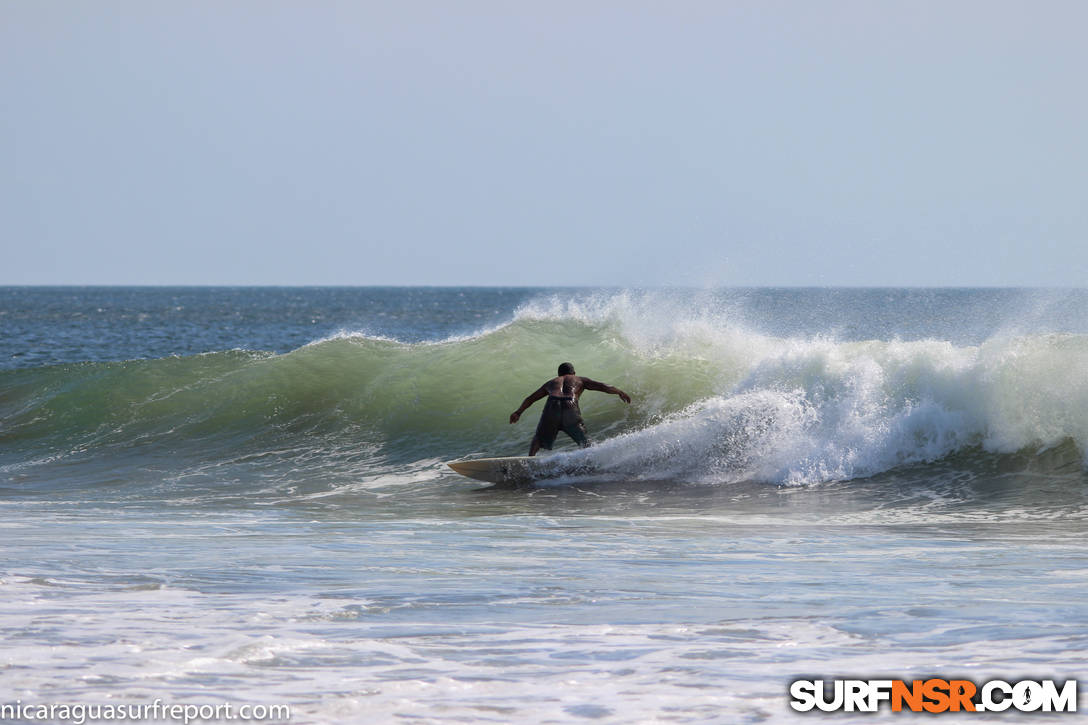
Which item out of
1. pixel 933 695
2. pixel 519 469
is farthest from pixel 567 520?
pixel 933 695

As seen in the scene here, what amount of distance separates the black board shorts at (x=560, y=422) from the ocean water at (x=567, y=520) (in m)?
0.40

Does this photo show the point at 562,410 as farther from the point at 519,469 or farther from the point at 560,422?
the point at 519,469

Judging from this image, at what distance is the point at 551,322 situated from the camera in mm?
22656

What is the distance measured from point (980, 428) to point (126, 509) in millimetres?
9319

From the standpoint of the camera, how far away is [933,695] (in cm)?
519

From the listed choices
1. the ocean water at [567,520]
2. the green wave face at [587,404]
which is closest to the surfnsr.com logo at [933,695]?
the ocean water at [567,520]

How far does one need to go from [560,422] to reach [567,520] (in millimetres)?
3110

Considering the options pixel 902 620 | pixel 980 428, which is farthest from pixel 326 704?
pixel 980 428

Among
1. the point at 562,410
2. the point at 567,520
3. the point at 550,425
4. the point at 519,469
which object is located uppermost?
the point at 562,410

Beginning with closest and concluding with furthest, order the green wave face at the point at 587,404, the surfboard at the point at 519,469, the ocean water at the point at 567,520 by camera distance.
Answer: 1. the ocean water at the point at 567,520
2. the surfboard at the point at 519,469
3. the green wave face at the point at 587,404

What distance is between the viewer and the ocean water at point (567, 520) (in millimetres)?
5609

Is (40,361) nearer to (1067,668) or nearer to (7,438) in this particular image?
(7,438)

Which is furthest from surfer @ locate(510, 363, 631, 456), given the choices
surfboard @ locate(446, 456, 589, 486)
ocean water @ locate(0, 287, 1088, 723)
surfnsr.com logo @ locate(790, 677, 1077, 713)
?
surfnsr.com logo @ locate(790, 677, 1077, 713)

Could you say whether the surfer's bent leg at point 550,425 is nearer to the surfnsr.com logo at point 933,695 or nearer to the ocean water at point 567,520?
the ocean water at point 567,520
